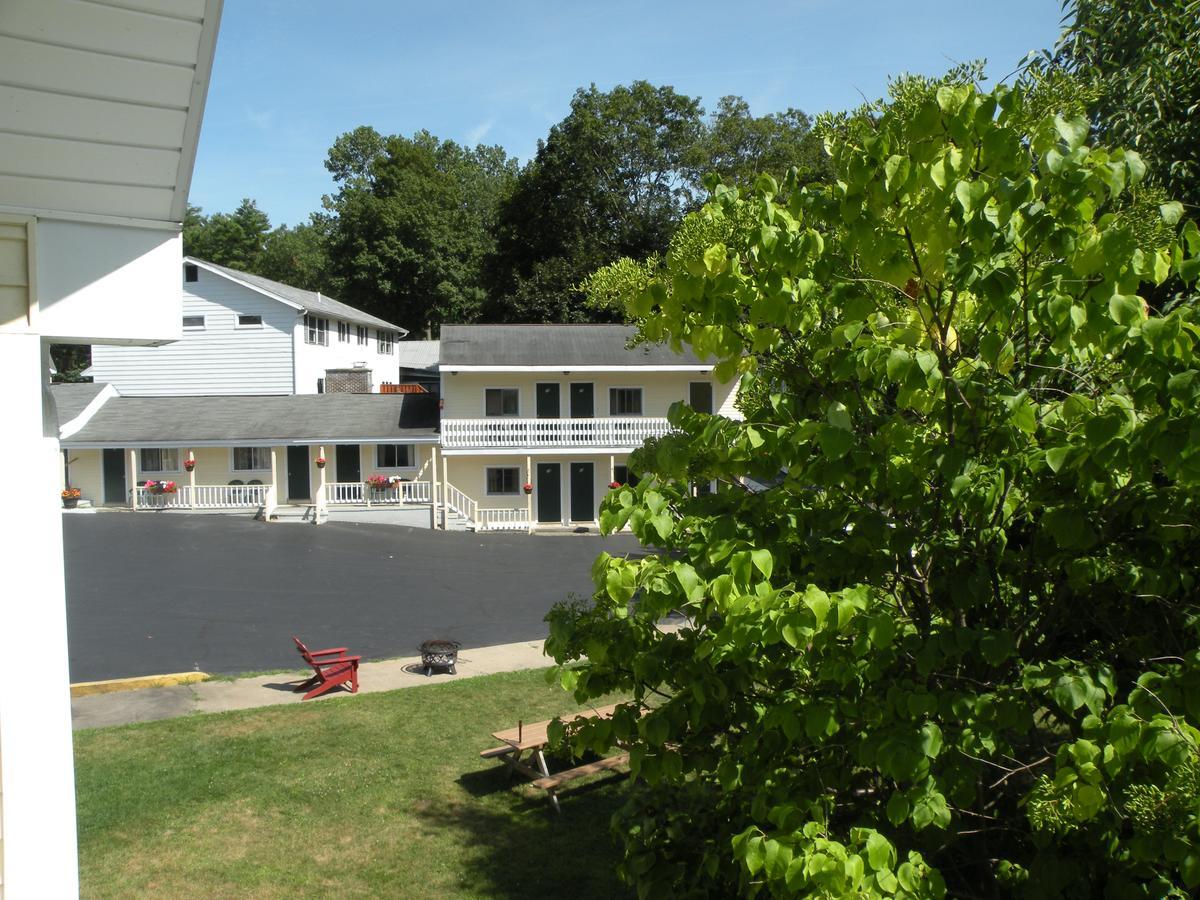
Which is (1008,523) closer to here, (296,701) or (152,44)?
(152,44)

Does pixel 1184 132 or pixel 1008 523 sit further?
pixel 1184 132

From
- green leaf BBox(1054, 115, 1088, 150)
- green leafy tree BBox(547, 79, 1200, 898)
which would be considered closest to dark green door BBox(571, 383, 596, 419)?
green leafy tree BBox(547, 79, 1200, 898)

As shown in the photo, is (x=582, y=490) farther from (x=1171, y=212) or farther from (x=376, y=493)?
(x=1171, y=212)

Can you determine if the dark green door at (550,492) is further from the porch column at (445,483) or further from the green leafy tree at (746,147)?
the green leafy tree at (746,147)

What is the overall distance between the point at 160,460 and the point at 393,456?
8.10 metres

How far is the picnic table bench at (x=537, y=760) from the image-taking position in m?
10.4

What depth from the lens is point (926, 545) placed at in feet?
13.0

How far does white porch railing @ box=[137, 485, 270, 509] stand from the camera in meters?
32.6

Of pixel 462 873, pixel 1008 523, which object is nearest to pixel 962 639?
pixel 1008 523

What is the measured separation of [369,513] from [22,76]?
29.3 meters

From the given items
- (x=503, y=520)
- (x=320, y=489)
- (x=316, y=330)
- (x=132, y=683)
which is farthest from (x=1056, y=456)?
(x=316, y=330)

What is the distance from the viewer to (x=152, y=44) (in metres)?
3.06

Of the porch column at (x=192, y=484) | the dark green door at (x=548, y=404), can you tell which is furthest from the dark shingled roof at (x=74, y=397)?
the dark green door at (x=548, y=404)

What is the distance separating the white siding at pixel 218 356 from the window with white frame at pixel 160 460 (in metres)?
6.58
